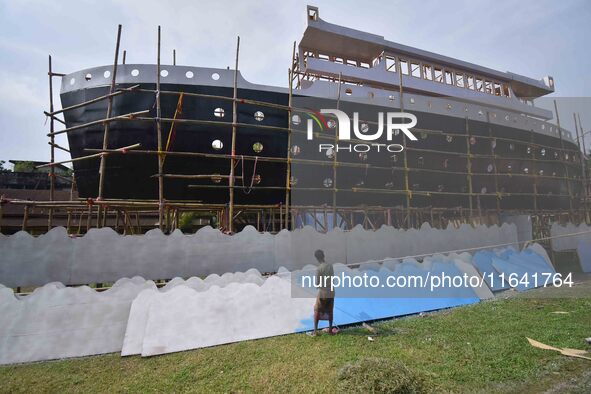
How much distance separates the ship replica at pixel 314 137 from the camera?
8.88 meters

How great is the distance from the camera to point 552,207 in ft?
52.4

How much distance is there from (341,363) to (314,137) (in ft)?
25.1

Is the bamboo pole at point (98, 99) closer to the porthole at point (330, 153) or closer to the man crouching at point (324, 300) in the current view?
the porthole at point (330, 153)

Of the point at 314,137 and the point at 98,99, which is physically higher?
the point at 98,99

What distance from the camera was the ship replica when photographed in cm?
888

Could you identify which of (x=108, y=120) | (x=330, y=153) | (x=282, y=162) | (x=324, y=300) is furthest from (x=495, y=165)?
(x=108, y=120)

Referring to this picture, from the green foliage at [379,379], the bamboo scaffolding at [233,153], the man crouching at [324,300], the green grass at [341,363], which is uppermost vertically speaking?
the bamboo scaffolding at [233,153]

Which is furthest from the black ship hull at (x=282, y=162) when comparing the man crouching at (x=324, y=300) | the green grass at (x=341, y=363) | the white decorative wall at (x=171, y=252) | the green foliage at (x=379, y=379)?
the green foliage at (x=379, y=379)

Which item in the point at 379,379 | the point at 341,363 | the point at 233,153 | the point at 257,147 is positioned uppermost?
the point at 257,147

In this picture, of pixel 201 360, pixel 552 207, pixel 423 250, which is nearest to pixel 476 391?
pixel 201 360

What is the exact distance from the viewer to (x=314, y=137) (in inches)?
407

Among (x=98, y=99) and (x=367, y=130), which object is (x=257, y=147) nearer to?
(x=367, y=130)

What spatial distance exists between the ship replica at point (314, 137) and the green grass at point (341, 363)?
4.56 meters

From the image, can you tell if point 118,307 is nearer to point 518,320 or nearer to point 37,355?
point 37,355
